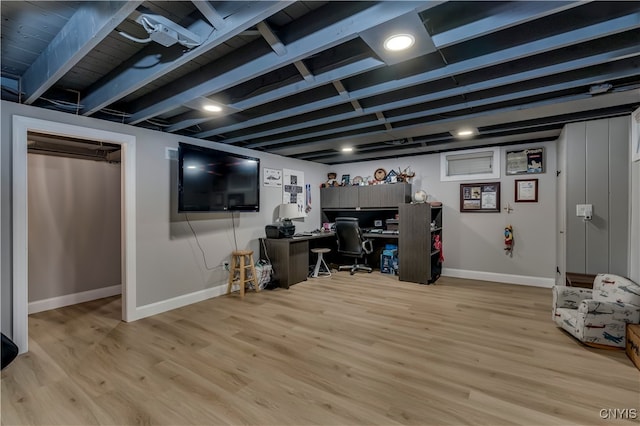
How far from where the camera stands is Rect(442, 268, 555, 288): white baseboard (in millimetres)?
4559

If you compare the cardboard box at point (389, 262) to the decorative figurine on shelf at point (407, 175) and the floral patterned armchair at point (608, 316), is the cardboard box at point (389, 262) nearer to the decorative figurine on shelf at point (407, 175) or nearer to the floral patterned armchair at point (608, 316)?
the decorative figurine on shelf at point (407, 175)

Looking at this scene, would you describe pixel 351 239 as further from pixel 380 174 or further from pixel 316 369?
pixel 316 369

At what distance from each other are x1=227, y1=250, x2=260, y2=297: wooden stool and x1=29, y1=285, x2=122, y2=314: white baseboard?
1.81m

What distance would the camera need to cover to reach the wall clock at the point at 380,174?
596 cm

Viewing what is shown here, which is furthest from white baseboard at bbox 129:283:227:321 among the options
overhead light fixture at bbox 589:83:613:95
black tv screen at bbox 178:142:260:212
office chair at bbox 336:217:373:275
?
overhead light fixture at bbox 589:83:613:95

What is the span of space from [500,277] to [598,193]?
2.08 meters

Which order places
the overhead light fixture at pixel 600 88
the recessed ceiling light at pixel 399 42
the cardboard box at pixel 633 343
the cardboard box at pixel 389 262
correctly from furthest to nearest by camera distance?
1. the cardboard box at pixel 389 262
2. the overhead light fixture at pixel 600 88
3. the cardboard box at pixel 633 343
4. the recessed ceiling light at pixel 399 42

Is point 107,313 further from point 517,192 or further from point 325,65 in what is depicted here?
point 517,192

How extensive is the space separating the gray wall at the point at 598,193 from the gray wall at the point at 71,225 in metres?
6.21

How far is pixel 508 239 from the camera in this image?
186 inches

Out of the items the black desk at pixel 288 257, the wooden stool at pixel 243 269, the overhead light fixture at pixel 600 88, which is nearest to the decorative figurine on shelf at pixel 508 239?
the overhead light fixture at pixel 600 88

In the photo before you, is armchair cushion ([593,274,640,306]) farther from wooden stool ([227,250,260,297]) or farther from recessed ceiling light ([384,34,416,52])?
wooden stool ([227,250,260,297])

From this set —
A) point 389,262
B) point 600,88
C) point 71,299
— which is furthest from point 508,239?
point 71,299

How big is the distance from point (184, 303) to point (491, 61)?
4.16m
